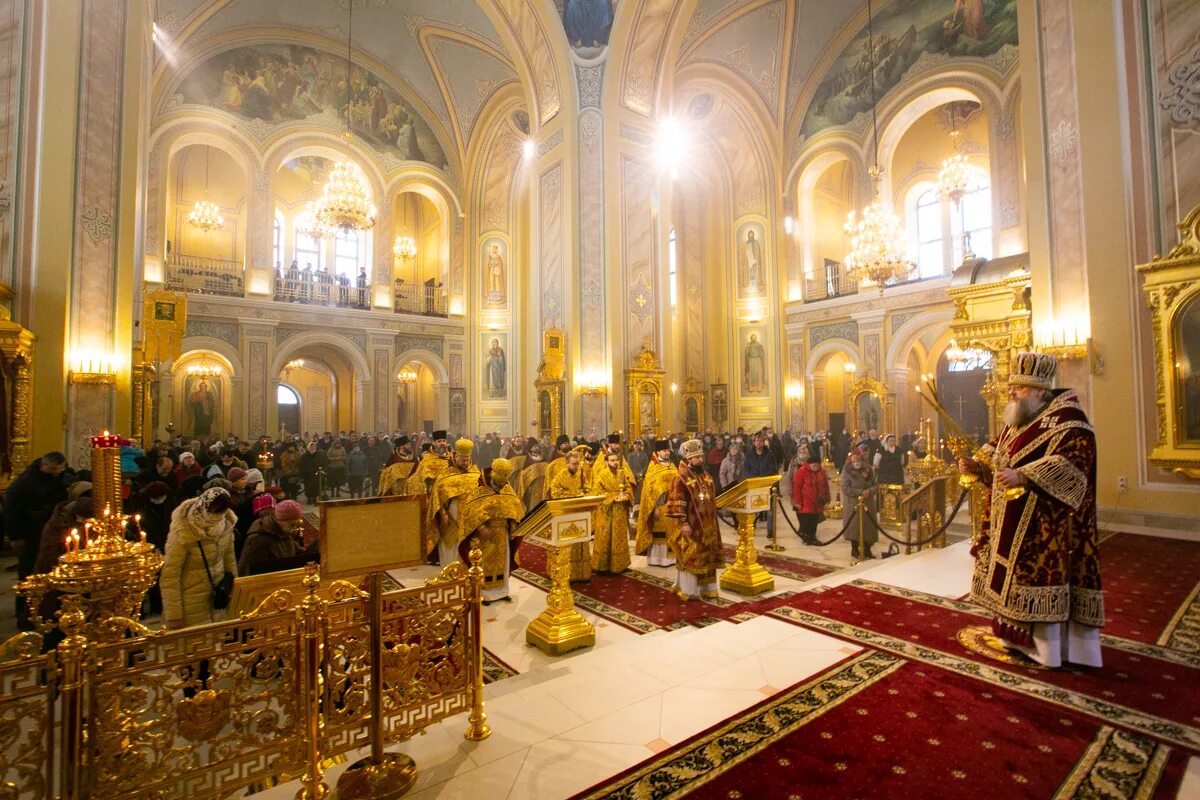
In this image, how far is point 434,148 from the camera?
19.6 m

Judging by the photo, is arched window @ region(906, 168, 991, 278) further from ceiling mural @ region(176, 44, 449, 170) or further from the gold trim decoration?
ceiling mural @ region(176, 44, 449, 170)

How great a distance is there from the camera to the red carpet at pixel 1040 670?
292 centimetres

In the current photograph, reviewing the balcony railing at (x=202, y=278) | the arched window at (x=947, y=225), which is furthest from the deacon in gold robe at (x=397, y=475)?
the arched window at (x=947, y=225)

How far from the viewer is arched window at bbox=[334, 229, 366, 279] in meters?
20.7

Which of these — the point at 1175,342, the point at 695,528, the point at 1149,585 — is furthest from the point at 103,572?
the point at 1175,342

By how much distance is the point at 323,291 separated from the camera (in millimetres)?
18500

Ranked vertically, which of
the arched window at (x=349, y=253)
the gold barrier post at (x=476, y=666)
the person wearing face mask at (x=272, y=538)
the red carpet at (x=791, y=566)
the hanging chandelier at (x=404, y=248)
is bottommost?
the red carpet at (x=791, y=566)

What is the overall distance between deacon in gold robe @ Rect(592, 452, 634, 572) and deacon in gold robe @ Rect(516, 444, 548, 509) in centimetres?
198

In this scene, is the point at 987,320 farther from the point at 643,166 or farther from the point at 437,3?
the point at 437,3

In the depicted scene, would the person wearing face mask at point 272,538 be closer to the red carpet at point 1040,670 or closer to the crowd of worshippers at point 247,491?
the crowd of worshippers at point 247,491

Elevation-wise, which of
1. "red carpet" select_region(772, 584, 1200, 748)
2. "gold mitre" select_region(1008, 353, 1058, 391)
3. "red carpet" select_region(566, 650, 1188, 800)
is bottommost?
"red carpet" select_region(566, 650, 1188, 800)

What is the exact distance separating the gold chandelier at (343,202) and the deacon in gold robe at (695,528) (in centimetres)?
1241

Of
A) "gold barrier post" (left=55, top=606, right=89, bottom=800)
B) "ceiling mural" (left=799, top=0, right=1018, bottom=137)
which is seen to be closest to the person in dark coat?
"gold barrier post" (left=55, top=606, right=89, bottom=800)

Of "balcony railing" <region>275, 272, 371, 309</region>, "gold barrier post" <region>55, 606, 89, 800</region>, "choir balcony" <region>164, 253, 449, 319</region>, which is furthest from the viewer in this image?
"balcony railing" <region>275, 272, 371, 309</region>
